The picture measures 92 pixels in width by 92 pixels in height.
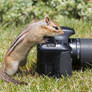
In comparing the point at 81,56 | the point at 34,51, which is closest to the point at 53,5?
the point at 34,51

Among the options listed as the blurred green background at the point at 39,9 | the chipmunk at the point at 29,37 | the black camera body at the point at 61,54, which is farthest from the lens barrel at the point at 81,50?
the blurred green background at the point at 39,9

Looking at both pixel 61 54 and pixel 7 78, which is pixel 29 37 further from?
pixel 7 78

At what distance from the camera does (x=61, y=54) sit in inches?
119

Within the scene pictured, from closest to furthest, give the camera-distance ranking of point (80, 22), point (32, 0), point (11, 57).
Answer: point (11, 57)
point (80, 22)
point (32, 0)

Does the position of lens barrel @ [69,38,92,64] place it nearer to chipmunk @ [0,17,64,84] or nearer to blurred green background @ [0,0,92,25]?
chipmunk @ [0,17,64,84]

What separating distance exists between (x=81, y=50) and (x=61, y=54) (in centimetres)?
31

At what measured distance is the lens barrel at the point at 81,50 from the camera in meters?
3.24

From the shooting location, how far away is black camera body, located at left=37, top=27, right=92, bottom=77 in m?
3.01

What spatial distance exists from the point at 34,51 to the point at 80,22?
147 cm

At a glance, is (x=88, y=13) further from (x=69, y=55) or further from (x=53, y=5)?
(x=69, y=55)

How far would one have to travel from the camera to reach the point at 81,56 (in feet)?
10.7

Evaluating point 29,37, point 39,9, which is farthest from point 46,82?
point 39,9

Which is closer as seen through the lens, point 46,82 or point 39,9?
point 46,82

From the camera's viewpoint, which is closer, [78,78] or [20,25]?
[78,78]
